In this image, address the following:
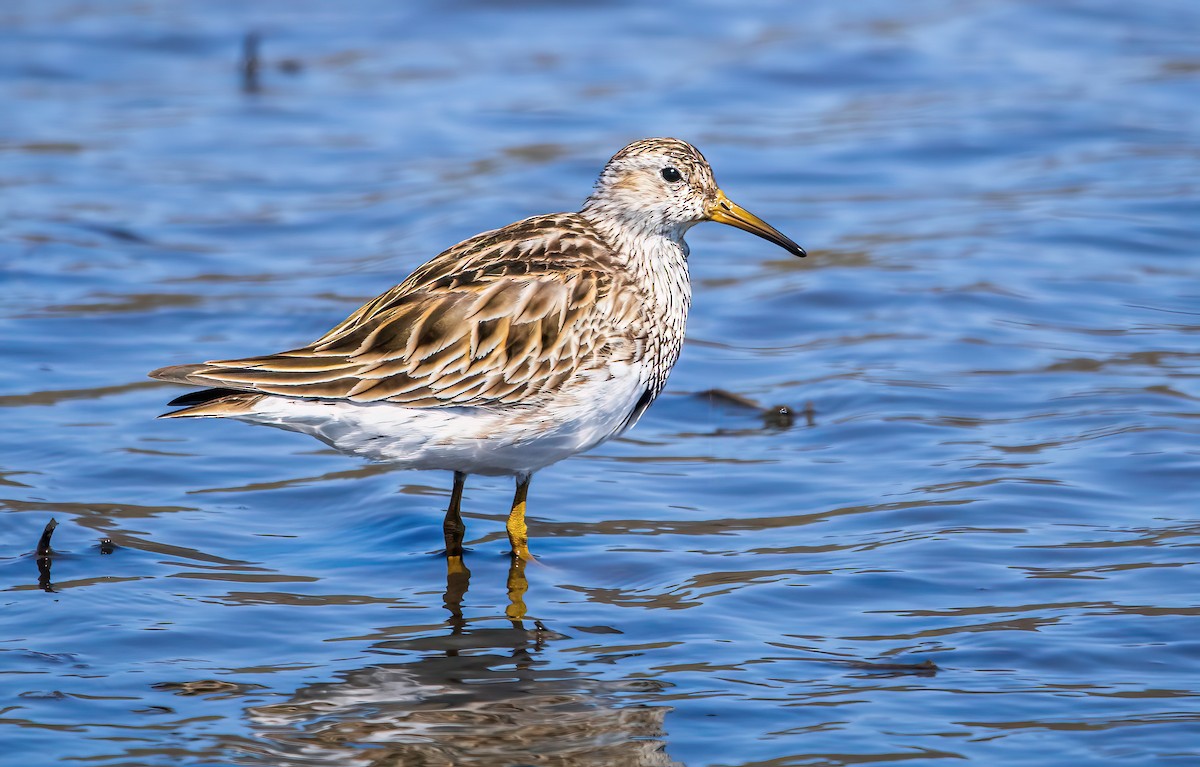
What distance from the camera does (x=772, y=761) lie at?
712 cm

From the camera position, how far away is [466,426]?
890cm

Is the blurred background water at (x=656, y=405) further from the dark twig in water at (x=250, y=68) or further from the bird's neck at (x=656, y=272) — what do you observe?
the bird's neck at (x=656, y=272)

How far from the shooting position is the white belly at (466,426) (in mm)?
8703

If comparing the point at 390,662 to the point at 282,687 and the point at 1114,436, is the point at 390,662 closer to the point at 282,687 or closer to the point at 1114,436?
the point at 282,687

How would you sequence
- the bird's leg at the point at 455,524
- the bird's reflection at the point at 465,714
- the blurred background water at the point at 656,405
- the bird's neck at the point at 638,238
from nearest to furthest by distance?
the bird's reflection at the point at 465,714 < the blurred background water at the point at 656,405 < the bird's leg at the point at 455,524 < the bird's neck at the point at 638,238

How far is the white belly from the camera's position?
8.70 meters

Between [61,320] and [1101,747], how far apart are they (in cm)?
906

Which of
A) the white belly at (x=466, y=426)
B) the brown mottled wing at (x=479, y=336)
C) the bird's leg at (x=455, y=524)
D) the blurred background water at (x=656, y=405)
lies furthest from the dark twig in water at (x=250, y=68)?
the white belly at (x=466, y=426)

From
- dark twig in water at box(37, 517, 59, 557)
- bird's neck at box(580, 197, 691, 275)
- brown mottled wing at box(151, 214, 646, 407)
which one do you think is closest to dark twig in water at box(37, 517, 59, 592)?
dark twig in water at box(37, 517, 59, 557)

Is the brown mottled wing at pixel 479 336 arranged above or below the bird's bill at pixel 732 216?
below

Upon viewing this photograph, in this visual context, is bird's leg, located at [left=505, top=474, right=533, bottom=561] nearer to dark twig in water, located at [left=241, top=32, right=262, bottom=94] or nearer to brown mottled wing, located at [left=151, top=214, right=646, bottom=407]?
brown mottled wing, located at [left=151, top=214, right=646, bottom=407]

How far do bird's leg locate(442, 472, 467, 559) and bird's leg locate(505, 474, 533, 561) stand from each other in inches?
11.5

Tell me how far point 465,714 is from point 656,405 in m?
4.83

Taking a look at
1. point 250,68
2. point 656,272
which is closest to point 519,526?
point 656,272
